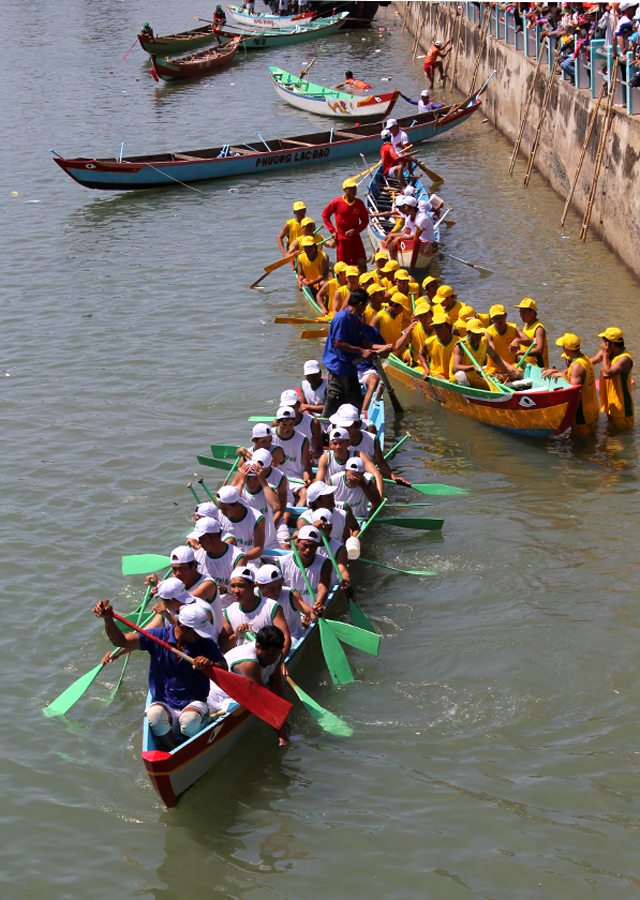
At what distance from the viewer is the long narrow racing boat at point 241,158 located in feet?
78.5

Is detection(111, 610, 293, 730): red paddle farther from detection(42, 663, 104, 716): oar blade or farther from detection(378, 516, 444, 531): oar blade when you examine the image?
detection(378, 516, 444, 531): oar blade

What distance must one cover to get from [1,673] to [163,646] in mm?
2614

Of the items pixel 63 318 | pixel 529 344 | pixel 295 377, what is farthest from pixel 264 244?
pixel 529 344

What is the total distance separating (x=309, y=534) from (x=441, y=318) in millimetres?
5373

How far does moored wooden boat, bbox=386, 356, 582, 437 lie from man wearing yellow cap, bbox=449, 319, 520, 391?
18 centimetres

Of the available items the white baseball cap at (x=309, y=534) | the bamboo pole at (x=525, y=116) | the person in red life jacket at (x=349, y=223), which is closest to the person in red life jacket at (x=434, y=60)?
the bamboo pole at (x=525, y=116)

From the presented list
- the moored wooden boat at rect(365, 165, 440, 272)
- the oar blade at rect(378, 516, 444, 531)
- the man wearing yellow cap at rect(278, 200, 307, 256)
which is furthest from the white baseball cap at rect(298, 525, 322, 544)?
the man wearing yellow cap at rect(278, 200, 307, 256)

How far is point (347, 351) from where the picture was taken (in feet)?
38.9

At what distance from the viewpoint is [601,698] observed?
8.05m

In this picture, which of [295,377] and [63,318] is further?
[63,318]

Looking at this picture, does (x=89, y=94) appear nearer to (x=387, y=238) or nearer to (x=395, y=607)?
(x=387, y=238)

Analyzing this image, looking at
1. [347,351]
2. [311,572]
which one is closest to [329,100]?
[347,351]

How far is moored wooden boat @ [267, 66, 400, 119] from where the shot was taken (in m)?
30.6

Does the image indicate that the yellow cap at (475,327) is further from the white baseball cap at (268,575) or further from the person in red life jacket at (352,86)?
the person in red life jacket at (352,86)
